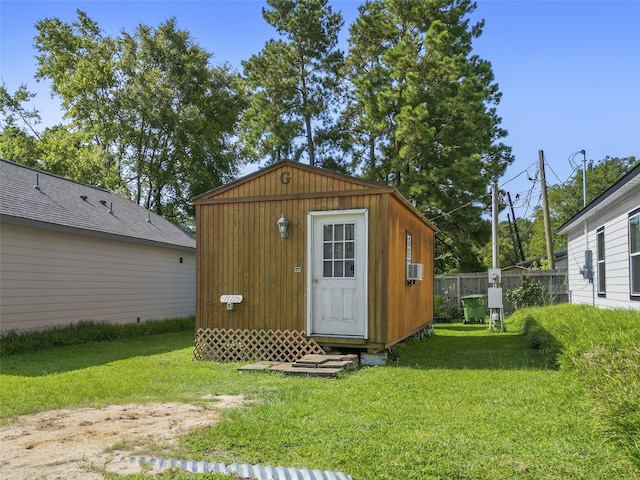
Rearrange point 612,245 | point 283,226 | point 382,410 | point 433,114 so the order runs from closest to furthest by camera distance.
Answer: point 382,410 < point 283,226 < point 612,245 < point 433,114

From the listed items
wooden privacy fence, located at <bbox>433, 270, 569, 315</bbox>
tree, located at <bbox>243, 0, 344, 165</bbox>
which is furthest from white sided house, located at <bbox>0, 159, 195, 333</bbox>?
wooden privacy fence, located at <bbox>433, 270, 569, 315</bbox>

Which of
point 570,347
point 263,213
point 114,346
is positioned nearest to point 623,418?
point 570,347

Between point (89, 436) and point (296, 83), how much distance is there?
1975 centimetres

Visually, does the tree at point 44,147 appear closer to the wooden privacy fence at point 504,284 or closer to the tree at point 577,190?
the wooden privacy fence at point 504,284

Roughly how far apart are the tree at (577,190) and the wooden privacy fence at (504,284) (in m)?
21.9

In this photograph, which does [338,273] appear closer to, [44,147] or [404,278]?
[404,278]

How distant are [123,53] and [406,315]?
22417 mm

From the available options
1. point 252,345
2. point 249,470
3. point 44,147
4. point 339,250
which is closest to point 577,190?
point 44,147

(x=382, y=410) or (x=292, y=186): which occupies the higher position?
(x=292, y=186)

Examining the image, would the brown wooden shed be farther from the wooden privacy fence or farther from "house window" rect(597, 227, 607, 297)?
the wooden privacy fence

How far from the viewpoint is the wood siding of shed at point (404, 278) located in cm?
775

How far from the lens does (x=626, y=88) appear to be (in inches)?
456

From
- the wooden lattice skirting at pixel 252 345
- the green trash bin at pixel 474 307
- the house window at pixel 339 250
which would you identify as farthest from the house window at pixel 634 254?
the green trash bin at pixel 474 307

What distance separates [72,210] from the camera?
11367 millimetres
